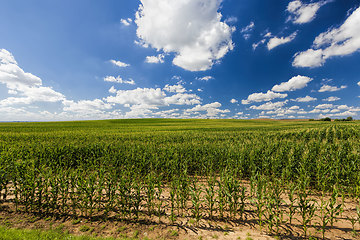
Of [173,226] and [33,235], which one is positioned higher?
[33,235]

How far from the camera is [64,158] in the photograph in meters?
10.3

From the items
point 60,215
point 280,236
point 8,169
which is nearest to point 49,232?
point 60,215

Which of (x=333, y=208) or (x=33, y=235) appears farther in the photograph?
(x=333, y=208)

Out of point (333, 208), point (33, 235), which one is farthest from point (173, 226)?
point (333, 208)

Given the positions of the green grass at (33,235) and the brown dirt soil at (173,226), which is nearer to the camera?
the green grass at (33,235)

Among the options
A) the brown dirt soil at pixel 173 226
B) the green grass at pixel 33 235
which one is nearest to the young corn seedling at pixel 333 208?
the brown dirt soil at pixel 173 226

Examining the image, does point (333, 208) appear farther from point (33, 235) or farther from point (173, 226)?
point (33, 235)

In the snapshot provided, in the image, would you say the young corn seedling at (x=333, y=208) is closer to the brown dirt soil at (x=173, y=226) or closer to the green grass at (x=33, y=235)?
the brown dirt soil at (x=173, y=226)

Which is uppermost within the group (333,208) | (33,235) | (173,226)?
(333,208)

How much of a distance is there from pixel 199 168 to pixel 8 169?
1010 centimetres

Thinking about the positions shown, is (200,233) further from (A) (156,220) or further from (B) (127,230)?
(B) (127,230)

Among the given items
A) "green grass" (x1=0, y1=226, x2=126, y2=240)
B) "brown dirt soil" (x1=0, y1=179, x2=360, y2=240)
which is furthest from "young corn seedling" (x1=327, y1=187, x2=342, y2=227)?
"green grass" (x1=0, y1=226, x2=126, y2=240)

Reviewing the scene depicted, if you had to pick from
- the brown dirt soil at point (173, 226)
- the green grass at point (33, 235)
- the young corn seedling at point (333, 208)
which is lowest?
the brown dirt soil at point (173, 226)

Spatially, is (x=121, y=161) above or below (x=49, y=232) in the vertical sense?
above
